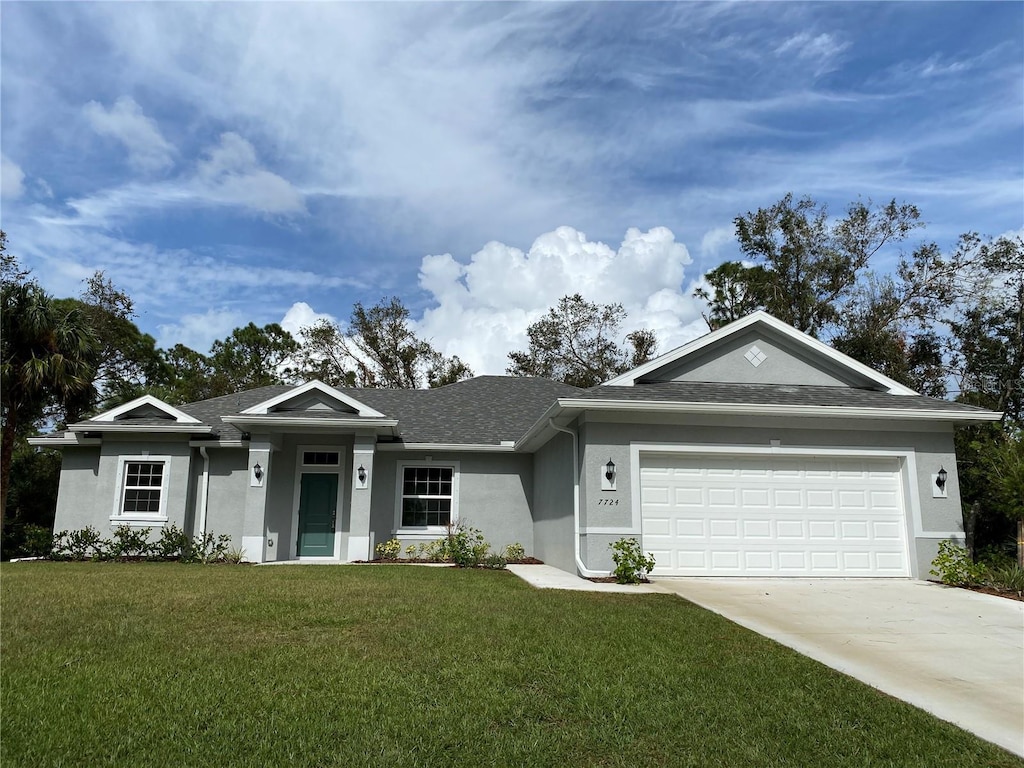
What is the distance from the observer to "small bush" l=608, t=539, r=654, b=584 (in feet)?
36.7

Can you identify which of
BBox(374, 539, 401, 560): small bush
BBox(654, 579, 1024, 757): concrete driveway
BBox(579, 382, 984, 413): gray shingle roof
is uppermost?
BBox(579, 382, 984, 413): gray shingle roof

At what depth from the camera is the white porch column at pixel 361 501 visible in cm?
1568

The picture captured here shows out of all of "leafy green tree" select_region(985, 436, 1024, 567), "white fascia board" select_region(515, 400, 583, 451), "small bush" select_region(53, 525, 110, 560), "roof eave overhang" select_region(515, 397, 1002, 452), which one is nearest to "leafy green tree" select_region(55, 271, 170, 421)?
"small bush" select_region(53, 525, 110, 560)

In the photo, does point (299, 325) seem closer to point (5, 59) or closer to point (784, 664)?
point (5, 59)

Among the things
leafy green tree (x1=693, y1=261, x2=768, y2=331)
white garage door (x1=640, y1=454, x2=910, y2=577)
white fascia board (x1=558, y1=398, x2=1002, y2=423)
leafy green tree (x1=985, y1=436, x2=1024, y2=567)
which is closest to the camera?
leafy green tree (x1=985, y1=436, x2=1024, y2=567)

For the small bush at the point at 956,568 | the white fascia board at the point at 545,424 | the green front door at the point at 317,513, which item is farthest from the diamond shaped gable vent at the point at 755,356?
the green front door at the point at 317,513

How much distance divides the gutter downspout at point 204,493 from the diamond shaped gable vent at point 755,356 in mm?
12525

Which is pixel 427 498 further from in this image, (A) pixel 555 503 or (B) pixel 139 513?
(B) pixel 139 513

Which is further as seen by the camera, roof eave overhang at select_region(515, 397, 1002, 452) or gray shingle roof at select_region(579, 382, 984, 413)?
gray shingle roof at select_region(579, 382, 984, 413)

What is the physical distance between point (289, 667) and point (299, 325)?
34.2 meters

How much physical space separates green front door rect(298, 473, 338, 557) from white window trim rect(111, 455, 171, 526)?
311 cm

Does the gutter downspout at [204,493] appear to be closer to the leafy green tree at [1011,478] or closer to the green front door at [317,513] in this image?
the green front door at [317,513]

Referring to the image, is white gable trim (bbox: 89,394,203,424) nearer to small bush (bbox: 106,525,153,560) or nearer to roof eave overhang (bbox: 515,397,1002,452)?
small bush (bbox: 106,525,153,560)

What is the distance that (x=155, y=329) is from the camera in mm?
32500
